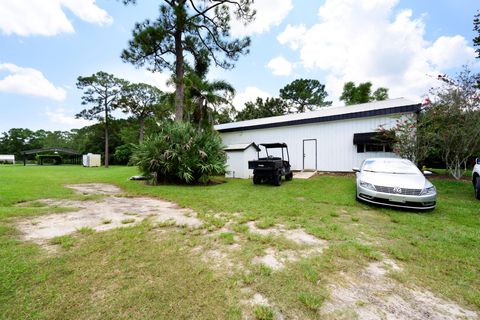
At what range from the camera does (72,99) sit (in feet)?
80.1

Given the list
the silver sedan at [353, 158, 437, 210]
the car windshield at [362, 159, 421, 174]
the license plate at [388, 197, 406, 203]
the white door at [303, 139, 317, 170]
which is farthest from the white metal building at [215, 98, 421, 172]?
the license plate at [388, 197, 406, 203]

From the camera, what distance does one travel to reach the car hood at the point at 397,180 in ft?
15.1

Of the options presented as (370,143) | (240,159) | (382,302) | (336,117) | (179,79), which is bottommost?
(382,302)

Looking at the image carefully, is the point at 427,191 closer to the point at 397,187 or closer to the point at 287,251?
the point at 397,187

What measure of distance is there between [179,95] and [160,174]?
473cm

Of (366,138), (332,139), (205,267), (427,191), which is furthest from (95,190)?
(366,138)

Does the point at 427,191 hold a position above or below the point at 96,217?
above

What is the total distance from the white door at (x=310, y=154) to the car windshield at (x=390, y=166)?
6.13 meters

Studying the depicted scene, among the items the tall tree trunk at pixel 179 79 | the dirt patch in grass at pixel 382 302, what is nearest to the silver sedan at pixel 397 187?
the dirt patch in grass at pixel 382 302

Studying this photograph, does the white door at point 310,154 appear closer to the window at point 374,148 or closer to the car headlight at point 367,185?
the window at point 374,148

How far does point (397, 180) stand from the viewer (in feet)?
15.9

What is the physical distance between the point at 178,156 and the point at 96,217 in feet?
15.9

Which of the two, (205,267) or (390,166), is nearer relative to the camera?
(205,267)

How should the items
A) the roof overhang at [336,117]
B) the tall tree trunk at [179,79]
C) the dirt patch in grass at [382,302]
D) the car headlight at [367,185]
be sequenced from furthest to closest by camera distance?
1. the tall tree trunk at [179,79]
2. the roof overhang at [336,117]
3. the car headlight at [367,185]
4. the dirt patch in grass at [382,302]
